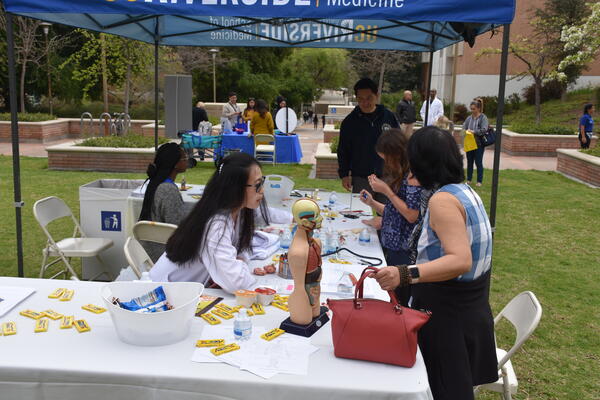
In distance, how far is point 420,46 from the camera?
712 cm

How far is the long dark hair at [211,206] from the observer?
113 inches

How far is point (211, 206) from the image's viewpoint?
2.92 m

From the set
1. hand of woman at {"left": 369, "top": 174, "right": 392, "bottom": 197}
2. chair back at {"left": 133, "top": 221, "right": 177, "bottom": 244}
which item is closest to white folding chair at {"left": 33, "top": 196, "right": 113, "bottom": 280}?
chair back at {"left": 133, "top": 221, "right": 177, "bottom": 244}

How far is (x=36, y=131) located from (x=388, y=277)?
54.8 ft

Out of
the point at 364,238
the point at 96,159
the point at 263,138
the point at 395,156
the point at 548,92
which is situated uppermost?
the point at 548,92

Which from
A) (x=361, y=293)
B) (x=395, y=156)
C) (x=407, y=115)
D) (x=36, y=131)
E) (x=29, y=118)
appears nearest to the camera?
(x=361, y=293)

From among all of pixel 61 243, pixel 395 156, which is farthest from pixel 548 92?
pixel 61 243

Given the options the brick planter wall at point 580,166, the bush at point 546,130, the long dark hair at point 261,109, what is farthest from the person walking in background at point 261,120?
the bush at point 546,130

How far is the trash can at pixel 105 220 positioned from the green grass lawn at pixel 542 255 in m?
0.82

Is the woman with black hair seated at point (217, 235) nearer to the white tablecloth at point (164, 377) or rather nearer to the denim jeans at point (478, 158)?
the white tablecloth at point (164, 377)

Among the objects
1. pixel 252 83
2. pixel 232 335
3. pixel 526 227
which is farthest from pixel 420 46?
pixel 252 83

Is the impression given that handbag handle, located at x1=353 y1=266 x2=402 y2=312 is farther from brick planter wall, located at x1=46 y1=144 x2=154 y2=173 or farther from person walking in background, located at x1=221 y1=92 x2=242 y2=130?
person walking in background, located at x1=221 y1=92 x2=242 y2=130

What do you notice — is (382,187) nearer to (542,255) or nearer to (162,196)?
(162,196)

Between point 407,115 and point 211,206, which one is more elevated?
point 407,115
